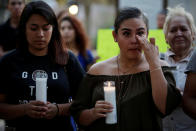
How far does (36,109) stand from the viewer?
277 cm

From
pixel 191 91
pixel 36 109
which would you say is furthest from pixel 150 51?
pixel 36 109


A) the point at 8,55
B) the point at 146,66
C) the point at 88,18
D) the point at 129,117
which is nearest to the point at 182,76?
the point at 146,66

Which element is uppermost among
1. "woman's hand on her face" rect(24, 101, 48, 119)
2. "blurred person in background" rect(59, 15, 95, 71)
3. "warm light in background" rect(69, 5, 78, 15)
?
"warm light in background" rect(69, 5, 78, 15)

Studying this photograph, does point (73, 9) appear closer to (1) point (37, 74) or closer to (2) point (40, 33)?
(2) point (40, 33)

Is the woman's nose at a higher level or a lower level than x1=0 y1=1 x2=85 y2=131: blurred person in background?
higher

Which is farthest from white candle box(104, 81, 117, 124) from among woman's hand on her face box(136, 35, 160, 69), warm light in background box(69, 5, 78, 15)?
warm light in background box(69, 5, 78, 15)

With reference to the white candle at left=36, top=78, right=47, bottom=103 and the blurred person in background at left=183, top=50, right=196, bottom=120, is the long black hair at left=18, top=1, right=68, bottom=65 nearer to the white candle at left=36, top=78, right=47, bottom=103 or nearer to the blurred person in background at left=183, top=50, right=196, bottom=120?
the white candle at left=36, top=78, right=47, bottom=103

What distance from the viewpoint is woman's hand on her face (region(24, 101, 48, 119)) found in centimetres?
274

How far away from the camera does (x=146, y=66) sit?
279 cm

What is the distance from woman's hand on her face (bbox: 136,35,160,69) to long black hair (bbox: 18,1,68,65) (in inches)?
33.1

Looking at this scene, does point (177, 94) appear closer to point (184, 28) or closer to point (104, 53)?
point (184, 28)

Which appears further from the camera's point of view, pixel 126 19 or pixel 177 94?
pixel 126 19

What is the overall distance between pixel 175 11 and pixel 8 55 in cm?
180

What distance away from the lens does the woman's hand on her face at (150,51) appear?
260 cm
